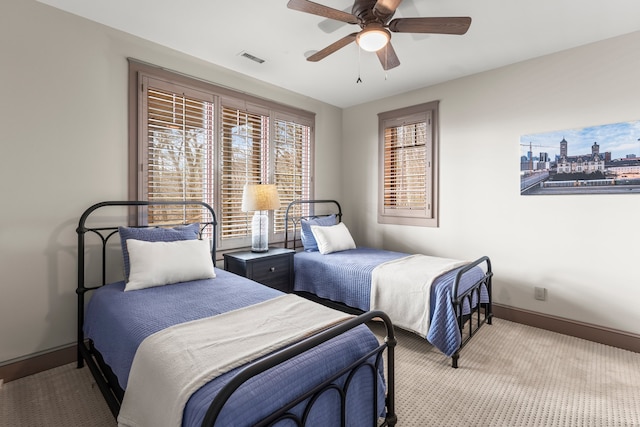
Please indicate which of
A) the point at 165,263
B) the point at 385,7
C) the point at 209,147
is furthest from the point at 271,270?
the point at 385,7

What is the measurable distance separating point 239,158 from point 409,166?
212cm

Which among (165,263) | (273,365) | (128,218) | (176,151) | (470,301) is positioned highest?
(176,151)

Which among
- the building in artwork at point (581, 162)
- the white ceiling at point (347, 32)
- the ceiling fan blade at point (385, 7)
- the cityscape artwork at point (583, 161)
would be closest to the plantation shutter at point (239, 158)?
the white ceiling at point (347, 32)

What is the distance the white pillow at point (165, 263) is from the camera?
2178 mm

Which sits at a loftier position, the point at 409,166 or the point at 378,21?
the point at 378,21

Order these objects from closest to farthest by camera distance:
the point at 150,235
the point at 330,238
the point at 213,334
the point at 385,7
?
the point at 213,334 → the point at 385,7 → the point at 150,235 → the point at 330,238

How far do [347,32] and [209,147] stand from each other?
66.5 inches

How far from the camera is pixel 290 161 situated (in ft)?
13.4

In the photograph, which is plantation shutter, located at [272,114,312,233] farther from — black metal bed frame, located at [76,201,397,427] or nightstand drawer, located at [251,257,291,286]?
black metal bed frame, located at [76,201,397,427]

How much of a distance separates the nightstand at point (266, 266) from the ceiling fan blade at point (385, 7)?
2.25 meters

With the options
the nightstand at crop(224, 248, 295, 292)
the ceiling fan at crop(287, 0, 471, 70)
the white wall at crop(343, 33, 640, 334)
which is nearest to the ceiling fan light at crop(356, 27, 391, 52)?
the ceiling fan at crop(287, 0, 471, 70)

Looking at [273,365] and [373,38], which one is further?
[373,38]

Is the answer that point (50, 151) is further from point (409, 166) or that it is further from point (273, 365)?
point (409, 166)

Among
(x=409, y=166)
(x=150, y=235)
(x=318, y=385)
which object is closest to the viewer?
(x=318, y=385)
